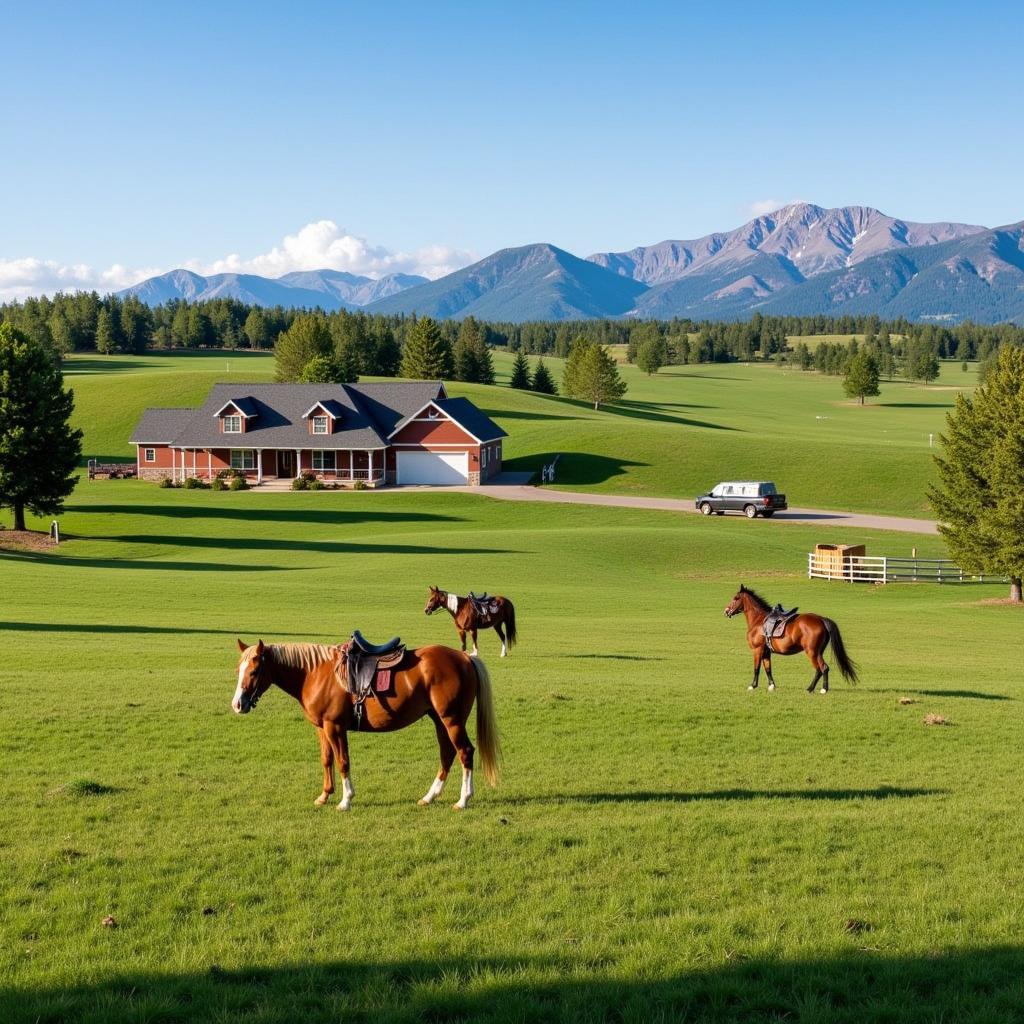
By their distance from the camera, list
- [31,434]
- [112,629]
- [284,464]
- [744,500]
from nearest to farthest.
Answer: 1. [112,629]
2. [31,434]
3. [744,500]
4. [284,464]

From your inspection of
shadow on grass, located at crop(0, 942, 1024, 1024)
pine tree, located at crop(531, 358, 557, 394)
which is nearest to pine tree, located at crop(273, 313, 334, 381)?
pine tree, located at crop(531, 358, 557, 394)

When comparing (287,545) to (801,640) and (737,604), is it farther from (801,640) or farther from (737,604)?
(801,640)

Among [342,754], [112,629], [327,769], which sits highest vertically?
[342,754]

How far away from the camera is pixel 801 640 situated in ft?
70.9

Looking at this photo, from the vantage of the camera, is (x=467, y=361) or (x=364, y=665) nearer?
(x=364, y=665)

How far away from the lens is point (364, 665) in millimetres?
12586

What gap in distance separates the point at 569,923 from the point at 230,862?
366 cm

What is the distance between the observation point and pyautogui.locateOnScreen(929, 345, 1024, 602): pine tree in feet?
145

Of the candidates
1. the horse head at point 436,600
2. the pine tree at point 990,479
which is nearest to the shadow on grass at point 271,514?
the pine tree at point 990,479

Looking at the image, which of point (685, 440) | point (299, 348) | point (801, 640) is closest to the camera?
point (801, 640)

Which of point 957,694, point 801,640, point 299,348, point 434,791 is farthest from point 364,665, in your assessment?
point 299,348

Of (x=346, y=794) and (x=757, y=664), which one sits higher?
(x=346, y=794)

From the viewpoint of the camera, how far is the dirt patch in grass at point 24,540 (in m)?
54.1

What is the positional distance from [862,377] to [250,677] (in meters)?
166
